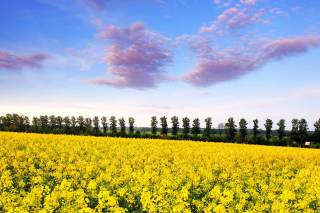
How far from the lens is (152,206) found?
575 cm

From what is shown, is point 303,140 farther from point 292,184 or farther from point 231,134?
point 292,184

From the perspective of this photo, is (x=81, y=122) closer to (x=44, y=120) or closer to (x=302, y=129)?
(x=44, y=120)

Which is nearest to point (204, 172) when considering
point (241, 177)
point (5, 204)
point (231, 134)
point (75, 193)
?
point (241, 177)

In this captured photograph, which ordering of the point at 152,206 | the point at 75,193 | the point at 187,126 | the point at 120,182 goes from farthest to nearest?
the point at 187,126 < the point at 120,182 < the point at 75,193 < the point at 152,206

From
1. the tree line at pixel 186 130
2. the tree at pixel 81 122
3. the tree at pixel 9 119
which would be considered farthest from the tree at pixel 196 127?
the tree at pixel 9 119

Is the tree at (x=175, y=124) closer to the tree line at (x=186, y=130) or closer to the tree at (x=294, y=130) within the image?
the tree line at (x=186, y=130)

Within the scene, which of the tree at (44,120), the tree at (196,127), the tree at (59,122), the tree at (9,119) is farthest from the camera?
A: the tree at (44,120)

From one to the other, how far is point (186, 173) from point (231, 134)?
8480 cm

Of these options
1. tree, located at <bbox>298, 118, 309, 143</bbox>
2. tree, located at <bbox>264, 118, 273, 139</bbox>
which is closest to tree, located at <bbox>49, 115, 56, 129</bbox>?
tree, located at <bbox>264, 118, 273, 139</bbox>

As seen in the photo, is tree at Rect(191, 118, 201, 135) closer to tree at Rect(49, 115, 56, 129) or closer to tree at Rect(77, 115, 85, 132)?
tree at Rect(77, 115, 85, 132)

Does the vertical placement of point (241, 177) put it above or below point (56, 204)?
below

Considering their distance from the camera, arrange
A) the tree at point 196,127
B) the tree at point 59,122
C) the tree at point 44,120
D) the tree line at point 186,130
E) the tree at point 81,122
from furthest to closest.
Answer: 1. the tree at point 44,120
2. the tree at point 59,122
3. the tree at point 81,122
4. the tree at point 196,127
5. the tree line at point 186,130

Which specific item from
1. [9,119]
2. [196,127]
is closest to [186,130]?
[196,127]

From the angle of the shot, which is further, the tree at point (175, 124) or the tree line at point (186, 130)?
the tree at point (175, 124)
